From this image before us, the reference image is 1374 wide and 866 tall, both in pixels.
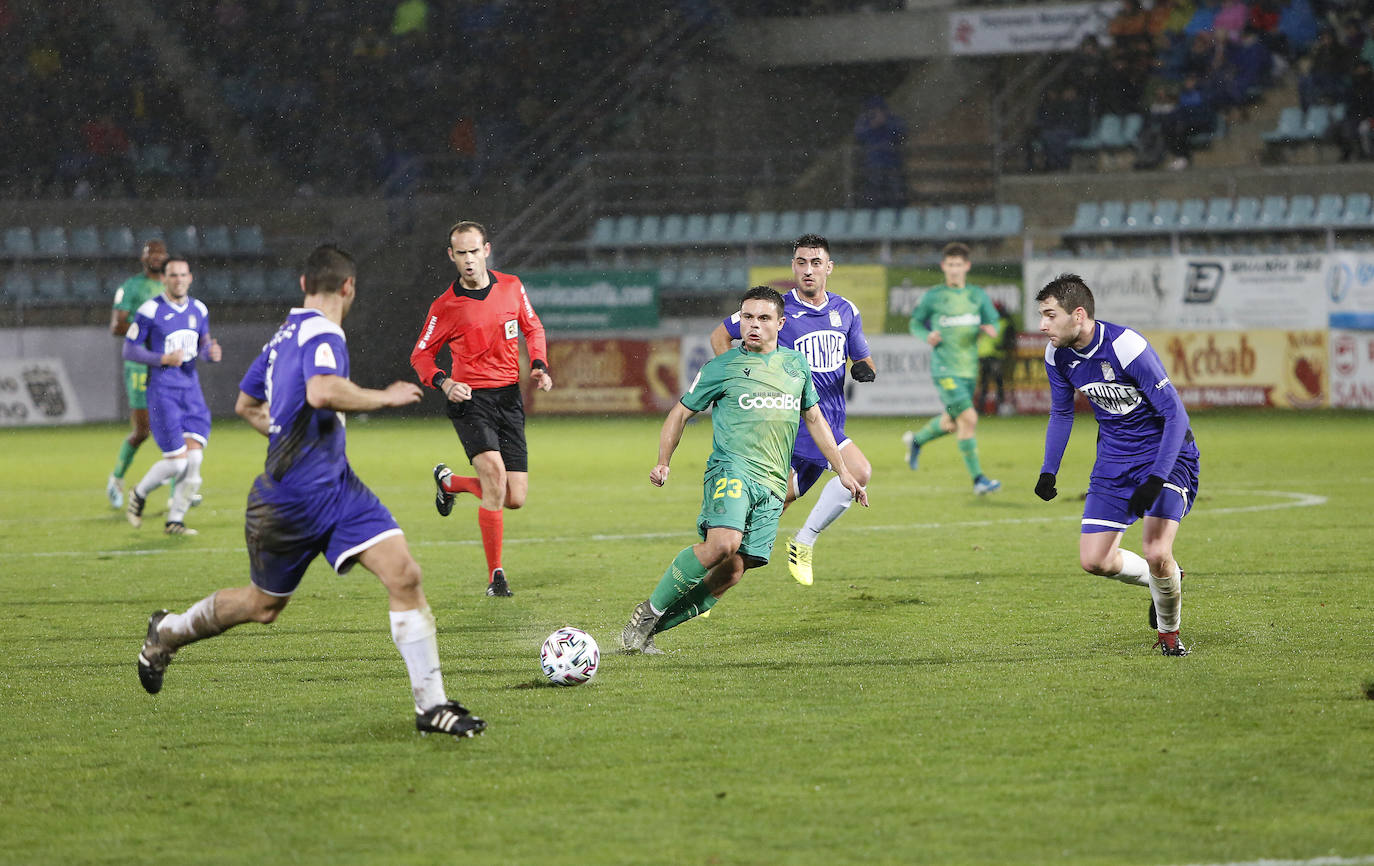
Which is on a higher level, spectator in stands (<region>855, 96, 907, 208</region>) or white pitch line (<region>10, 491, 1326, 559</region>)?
spectator in stands (<region>855, 96, 907, 208</region>)

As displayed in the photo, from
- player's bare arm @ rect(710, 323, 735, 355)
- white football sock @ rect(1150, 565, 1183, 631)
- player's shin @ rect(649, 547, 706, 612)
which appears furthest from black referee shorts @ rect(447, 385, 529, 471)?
white football sock @ rect(1150, 565, 1183, 631)

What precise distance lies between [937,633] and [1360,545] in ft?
15.1

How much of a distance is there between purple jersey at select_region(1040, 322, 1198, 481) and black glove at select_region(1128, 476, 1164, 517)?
0.35 feet

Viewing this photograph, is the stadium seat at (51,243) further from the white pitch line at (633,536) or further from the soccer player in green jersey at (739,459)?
the soccer player in green jersey at (739,459)

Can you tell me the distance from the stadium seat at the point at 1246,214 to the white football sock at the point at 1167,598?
22449 millimetres

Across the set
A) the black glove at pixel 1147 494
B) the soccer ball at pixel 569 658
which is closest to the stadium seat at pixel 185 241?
the soccer ball at pixel 569 658

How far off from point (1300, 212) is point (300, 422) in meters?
25.7

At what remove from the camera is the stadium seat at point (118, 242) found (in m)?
31.9

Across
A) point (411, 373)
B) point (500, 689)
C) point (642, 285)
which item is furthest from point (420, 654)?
point (411, 373)

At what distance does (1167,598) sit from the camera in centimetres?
702

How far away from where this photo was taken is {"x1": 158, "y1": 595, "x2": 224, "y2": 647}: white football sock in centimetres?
609

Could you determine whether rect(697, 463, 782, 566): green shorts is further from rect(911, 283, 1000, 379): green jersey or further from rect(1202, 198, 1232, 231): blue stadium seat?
rect(1202, 198, 1232, 231): blue stadium seat

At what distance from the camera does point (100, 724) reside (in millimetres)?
6027

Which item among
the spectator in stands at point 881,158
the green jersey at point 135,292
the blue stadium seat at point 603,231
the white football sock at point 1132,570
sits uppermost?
the spectator in stands at point 881,158
